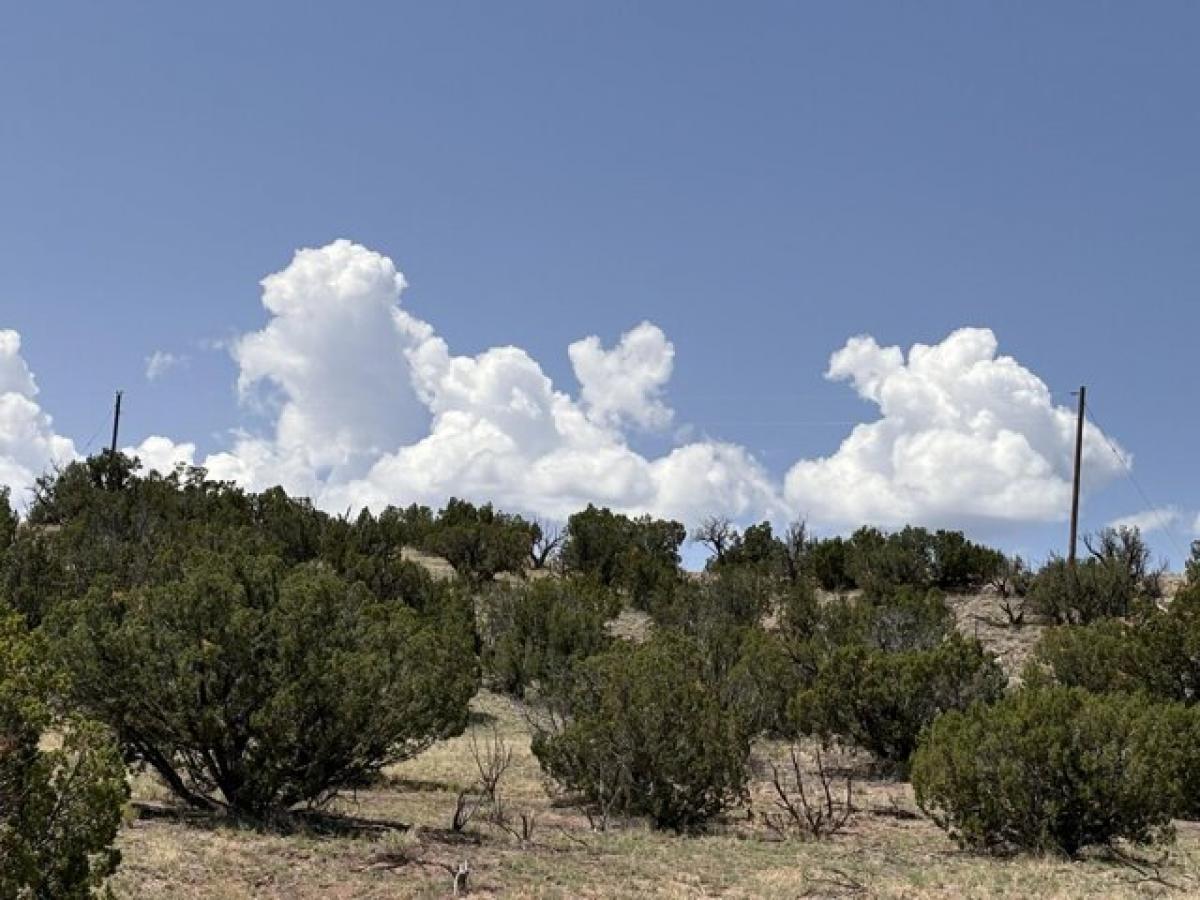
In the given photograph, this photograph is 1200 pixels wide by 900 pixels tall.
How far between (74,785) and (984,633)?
33.6 m

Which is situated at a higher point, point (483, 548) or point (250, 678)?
point (483, 548)

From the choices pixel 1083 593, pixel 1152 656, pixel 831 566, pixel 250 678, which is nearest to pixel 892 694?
pixel 1152 656

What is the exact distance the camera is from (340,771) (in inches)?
562

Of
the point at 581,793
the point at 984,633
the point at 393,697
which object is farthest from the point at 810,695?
the point at 984,633

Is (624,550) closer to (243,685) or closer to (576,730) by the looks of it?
(576,730)

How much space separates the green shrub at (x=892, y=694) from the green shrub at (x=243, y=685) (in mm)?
10143

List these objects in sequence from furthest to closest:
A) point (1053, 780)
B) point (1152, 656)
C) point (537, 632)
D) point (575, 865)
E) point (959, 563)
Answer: point (959, 563) → point (537, 632) → point (1152, 656) → point (1053, 780) → point (575, 865)

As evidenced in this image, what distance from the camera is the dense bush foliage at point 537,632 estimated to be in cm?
2948

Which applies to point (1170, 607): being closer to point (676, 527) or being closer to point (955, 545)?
point (955, 545)

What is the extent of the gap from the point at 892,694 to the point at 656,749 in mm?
7773

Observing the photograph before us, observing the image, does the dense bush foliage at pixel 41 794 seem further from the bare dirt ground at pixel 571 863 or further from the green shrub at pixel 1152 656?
the green shrub at pixel 1152 656

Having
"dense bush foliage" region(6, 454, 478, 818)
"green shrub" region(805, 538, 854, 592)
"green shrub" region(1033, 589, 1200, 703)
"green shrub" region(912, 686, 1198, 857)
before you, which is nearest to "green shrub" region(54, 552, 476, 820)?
"dense bush foliage" region(6, 454, 478, 818)

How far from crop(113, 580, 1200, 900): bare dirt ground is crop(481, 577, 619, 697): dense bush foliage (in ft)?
41.6

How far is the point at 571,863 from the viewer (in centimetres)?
1196
